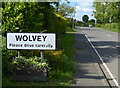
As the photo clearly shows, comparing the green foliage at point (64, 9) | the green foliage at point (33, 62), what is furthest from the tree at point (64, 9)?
the green foliage at point (33, 62)

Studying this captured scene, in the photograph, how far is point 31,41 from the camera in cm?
691

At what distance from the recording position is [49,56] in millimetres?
9219

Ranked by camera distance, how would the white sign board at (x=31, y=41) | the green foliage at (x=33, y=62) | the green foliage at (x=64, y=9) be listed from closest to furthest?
the white sign board at (x=31, y=41) < the green foliage at (x=33, y=62) < the green foliage at (x=64, y=9)

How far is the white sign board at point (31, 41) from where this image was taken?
689 cm

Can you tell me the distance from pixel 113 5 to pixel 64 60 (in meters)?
20.8

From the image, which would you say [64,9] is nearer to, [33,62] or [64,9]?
[64,9]

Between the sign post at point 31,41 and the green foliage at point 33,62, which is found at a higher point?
the sign post at point 31,41

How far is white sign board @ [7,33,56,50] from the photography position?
6888mm

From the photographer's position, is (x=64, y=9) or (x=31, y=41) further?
(x=64, y=9)

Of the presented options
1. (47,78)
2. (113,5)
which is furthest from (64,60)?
(113,5)

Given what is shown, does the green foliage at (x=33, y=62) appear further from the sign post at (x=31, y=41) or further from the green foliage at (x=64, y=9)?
the green foliage at (x=64, y=9)

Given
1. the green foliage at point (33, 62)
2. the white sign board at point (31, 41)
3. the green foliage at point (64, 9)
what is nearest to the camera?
the white sign board at point (31, 41)

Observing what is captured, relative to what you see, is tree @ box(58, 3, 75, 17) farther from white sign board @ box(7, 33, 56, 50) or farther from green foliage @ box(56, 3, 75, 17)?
white sign board @ box(7, 33, 56, 50)

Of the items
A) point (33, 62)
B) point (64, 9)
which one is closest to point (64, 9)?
point (64, 9)
